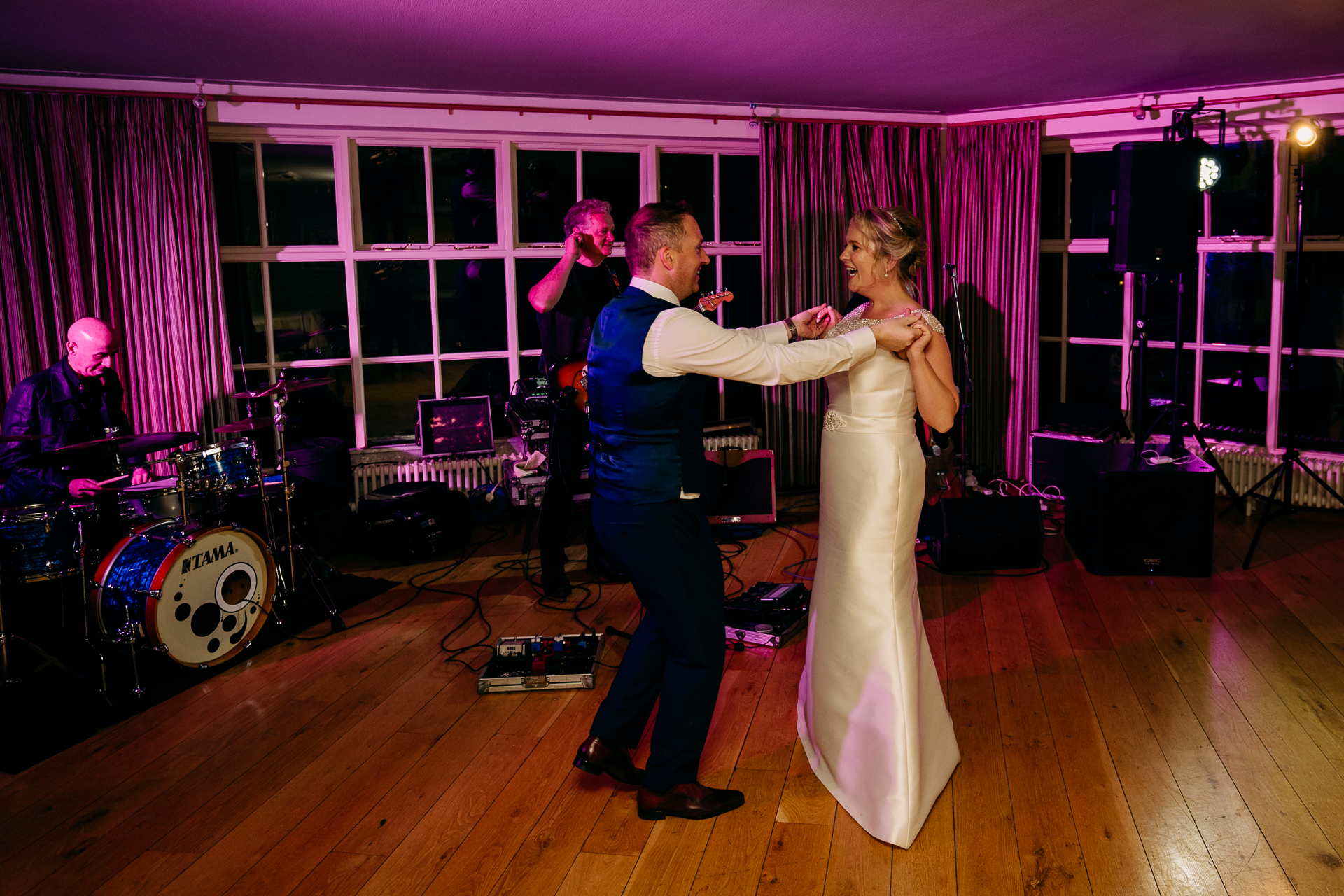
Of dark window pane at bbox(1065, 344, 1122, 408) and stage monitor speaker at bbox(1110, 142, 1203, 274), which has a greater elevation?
stage monitor speaker at bbox(1110, 142, 1203, 274)

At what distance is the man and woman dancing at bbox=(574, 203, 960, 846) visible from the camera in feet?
7.64

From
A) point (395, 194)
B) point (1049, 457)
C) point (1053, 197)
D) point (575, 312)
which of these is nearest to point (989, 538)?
point (1049, 457)

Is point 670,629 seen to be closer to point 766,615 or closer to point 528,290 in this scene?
point 766,615

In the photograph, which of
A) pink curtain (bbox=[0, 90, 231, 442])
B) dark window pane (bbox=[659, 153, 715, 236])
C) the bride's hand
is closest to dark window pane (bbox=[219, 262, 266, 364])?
pink curtain (bbox=[0, 90, 231, 442])

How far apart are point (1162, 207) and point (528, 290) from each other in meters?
4.24

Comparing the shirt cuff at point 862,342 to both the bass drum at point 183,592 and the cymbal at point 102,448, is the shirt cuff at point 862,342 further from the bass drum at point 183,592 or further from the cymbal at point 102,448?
the cymbal at point 102,448

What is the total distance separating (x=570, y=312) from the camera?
4.11 m

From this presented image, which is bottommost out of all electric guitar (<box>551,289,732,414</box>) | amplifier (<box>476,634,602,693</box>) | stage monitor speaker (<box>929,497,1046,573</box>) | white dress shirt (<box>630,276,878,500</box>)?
amplifier (<box>476,634,602,693</box>)

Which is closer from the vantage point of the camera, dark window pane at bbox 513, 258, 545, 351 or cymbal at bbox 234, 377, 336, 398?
cymbal at bbox 234, 377, 336, 398

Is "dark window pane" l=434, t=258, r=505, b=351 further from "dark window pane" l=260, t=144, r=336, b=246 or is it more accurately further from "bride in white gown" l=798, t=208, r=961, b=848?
"dark window pane" l=260, t=144, r=336, b=246

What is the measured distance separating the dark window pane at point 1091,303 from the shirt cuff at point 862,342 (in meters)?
4.56

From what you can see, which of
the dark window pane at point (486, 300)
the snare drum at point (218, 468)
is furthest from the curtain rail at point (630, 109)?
the snare drum at point (218, 468)

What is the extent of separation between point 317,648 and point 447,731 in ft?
3.39

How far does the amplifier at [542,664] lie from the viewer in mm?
3389
